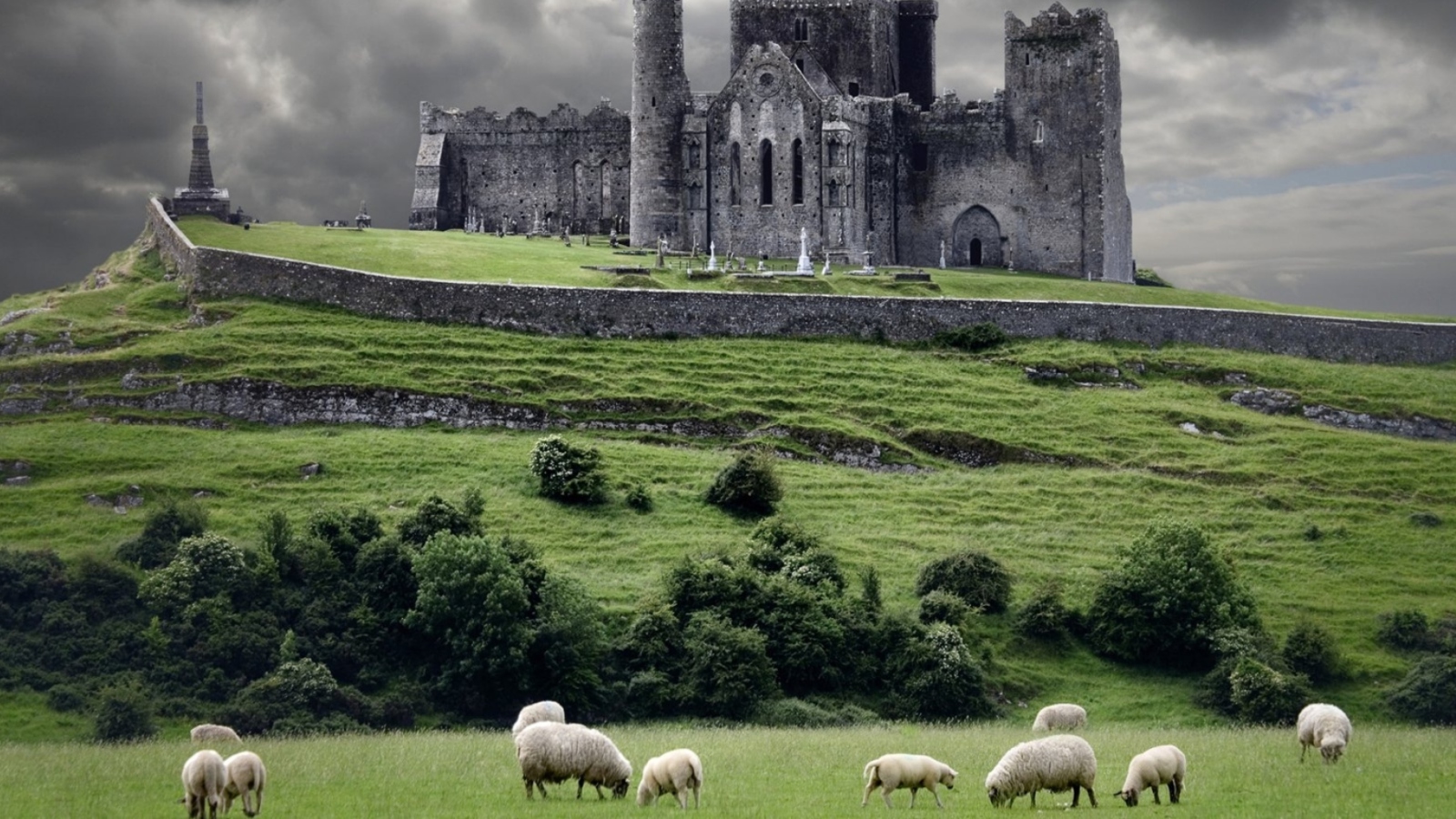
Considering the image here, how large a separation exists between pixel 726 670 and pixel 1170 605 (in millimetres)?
15327

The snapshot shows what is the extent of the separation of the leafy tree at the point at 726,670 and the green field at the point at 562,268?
3579cm

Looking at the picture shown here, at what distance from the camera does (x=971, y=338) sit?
289 ft

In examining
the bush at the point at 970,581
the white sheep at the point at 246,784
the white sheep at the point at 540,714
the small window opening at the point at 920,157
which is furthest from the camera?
the small window opening at the point at 920,157

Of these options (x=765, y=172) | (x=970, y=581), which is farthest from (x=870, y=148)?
(x=970, y=581)

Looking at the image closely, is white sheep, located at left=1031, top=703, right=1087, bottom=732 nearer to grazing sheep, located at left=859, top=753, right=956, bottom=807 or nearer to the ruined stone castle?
grazing sheep, located at left=859, top=753, right=956, bottom=807

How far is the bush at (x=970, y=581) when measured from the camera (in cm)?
6366

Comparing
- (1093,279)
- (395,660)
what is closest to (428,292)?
(395,660)

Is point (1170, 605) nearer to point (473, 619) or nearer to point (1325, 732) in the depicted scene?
point (473, 619)

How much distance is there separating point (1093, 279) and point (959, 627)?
168 feet

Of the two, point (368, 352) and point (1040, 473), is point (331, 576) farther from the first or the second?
point (1040, 473)

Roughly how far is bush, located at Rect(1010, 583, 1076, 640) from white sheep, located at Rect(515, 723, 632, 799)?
3005 cm

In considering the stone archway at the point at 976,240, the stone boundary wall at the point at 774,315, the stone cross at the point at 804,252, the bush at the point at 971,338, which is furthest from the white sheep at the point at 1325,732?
the stone archway at the point at 976,240

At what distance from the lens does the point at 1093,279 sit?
4264 inches

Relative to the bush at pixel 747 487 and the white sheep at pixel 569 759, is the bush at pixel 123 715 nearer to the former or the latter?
the white sheep at pixel 569 759
